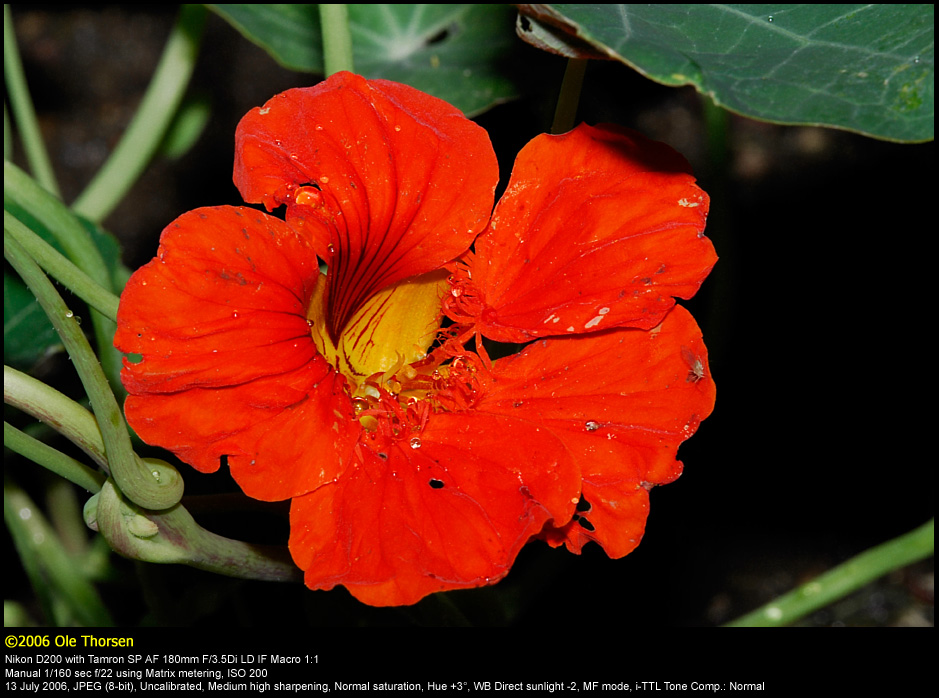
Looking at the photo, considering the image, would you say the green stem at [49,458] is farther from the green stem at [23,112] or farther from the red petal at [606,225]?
the green stem at [23,112]

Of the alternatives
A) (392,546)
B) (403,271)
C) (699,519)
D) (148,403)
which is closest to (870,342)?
(699,519)

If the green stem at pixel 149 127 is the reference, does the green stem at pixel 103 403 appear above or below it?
above

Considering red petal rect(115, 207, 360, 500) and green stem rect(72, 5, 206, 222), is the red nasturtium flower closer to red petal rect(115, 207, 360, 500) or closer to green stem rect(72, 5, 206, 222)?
red petal rect(115, 207, 360, 500)

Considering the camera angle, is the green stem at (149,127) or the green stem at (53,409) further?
the green stem at (149,127)

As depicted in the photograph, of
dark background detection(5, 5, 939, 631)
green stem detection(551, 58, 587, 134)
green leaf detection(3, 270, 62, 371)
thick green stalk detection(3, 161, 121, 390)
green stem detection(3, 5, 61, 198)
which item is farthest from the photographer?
dark background detection(5, 5, 939, 631)

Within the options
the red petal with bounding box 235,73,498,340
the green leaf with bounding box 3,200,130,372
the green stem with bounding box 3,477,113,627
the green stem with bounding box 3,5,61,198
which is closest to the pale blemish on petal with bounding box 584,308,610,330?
the red petal with bounding box 235,73,498,340

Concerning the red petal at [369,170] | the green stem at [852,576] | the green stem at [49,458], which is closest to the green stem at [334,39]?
the red petal at [369,170]

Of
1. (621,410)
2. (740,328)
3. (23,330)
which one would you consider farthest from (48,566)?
(740,328)
